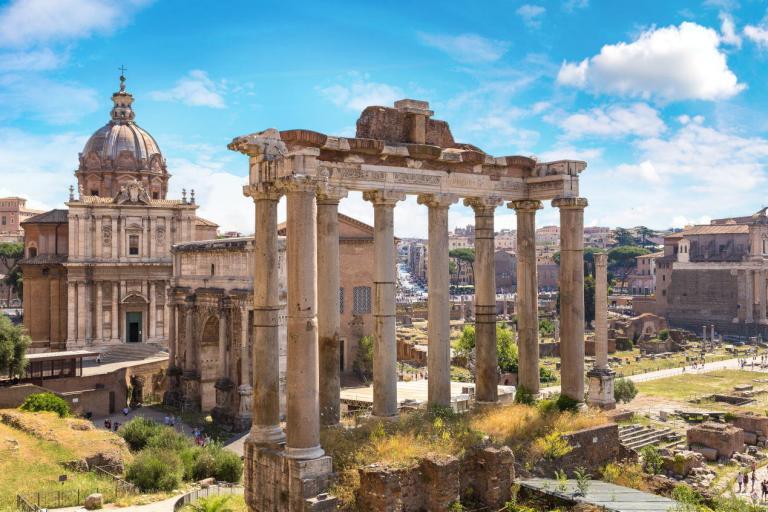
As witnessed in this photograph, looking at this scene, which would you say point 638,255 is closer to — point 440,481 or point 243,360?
point 243,360

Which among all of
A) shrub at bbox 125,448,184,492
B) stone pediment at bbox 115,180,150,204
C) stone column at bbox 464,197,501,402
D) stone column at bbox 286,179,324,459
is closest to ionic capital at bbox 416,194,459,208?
stone column at bbox 464,197,501,402

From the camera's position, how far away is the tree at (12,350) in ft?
94.9

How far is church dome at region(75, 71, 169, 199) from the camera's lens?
145ft

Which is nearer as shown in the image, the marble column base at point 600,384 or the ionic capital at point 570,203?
the ionic capital at point 570,203

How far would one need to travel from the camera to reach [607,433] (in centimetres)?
1404

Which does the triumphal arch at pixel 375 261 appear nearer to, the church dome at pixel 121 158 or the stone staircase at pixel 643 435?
the stone staircase at pixel 643 435

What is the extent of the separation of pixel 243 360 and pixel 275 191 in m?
19.3

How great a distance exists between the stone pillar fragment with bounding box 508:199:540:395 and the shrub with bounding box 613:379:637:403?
72.1 feet

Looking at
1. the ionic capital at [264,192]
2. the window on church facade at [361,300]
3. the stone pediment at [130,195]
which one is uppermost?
the stone pediment at [130,195]

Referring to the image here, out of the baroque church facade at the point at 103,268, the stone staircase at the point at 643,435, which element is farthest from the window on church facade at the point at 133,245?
the stone staircase at the point at 643,435

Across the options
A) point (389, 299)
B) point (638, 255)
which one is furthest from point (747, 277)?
point (389, 299)

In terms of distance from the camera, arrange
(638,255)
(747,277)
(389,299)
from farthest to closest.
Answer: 1. (638,255)
2. (747,277)
3. (389,299)

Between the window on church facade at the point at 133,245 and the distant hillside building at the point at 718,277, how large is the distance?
61306 millimetres

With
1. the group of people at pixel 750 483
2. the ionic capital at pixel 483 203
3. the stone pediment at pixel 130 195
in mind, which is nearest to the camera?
the ionic capital at pixel 483 203
